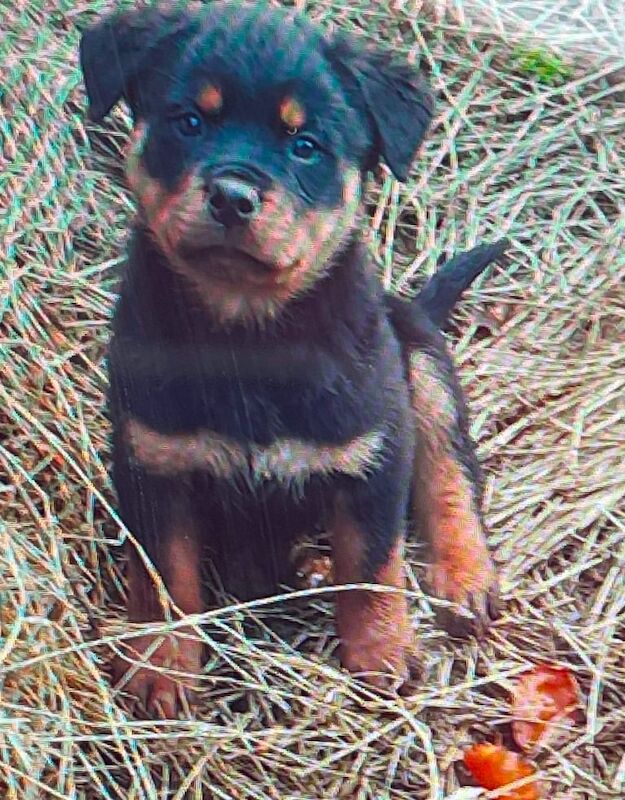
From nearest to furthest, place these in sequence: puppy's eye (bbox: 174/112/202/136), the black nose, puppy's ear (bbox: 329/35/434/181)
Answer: the black nose, puppy's eye (bbox: 174/112/202/136), puppy's ear (bbox: 329/35/434/181)

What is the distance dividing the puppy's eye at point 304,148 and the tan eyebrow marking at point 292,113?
28 millimetres

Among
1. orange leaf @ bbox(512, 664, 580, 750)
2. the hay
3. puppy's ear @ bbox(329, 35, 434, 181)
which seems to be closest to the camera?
puppy's ear @ bbox(329, 35, 434, 181)

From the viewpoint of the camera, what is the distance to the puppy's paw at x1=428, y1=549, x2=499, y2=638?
300 centimetres

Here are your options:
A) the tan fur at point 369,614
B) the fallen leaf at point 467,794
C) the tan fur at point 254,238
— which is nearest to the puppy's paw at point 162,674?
the tan fur at point 369,614

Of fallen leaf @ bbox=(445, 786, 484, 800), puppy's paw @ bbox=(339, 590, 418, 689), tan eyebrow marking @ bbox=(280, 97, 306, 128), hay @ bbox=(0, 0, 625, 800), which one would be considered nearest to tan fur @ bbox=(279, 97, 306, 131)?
tan eyebrow marking @ bbox=(280, 97, 306, 128)

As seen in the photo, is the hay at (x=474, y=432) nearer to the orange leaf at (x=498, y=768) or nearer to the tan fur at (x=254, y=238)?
the orange leaf at (x=498, y=768)

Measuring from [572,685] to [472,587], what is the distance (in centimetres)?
29

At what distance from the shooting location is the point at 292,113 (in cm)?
234

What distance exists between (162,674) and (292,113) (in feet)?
3.54

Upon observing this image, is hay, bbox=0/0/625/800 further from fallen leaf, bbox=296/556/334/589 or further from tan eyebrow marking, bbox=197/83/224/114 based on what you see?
tan eyebrow marking, bbox=197/83/224/114

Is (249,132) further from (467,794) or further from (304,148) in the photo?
(467,794)

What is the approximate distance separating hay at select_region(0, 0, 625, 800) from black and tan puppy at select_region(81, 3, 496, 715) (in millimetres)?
147

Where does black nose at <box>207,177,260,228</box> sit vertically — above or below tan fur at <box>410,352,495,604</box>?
above

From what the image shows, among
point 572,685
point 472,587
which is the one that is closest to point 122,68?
point 472,587
